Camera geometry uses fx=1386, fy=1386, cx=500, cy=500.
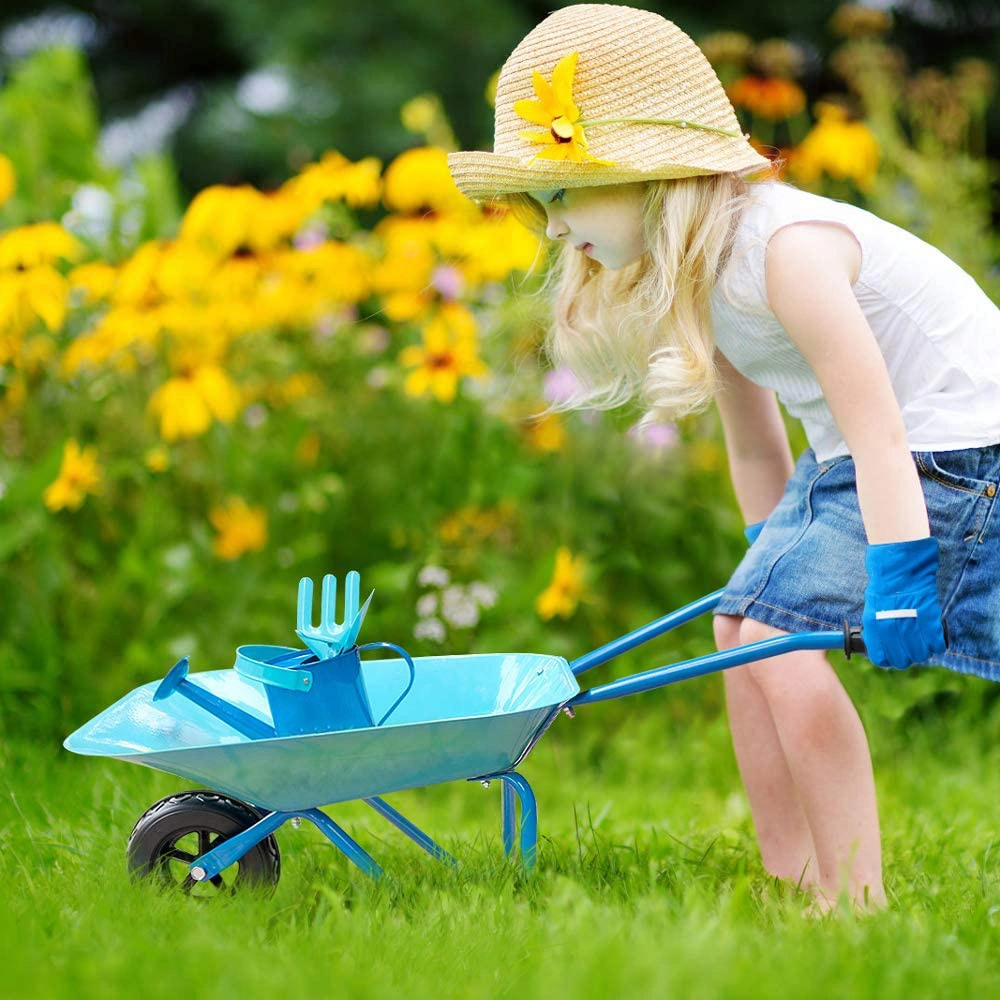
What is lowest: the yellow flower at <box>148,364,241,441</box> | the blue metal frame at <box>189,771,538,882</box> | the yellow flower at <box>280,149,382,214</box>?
the blue metal frame at <box>189,771,538,882</box>

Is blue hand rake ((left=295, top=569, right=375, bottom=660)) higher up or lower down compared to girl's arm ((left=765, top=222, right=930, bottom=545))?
lower down

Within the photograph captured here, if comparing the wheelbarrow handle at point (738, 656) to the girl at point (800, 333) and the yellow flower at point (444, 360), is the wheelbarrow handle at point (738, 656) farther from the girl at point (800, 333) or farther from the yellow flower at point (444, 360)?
the yellow flower at point (444, 360)

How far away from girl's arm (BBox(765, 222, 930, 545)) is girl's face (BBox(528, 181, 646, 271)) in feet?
0.73

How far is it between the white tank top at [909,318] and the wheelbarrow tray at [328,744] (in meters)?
0.53

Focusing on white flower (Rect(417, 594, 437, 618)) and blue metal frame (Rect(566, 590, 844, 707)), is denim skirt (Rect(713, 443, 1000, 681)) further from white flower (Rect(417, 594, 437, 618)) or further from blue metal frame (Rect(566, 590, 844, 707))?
white flower (Rect(417, 594, 437, 618))

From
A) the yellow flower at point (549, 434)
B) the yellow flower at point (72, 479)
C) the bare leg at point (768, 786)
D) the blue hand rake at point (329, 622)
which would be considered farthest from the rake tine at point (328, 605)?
the yellow flower at point (549, 434)

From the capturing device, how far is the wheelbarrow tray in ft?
5.29

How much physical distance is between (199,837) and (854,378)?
995 mm

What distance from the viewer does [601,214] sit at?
184cm

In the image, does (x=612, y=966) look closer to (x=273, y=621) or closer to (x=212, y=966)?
(x=212, y=966)

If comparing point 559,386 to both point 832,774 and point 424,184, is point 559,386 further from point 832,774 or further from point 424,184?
point 832,774

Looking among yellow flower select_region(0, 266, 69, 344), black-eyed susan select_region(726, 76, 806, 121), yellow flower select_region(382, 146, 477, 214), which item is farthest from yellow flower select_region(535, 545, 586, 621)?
black-eyed susan select_region(726, 76, 806, 121)

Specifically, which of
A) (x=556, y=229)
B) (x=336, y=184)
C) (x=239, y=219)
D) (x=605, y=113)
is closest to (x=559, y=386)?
(x=336, y=184)

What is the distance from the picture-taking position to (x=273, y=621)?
112 inches
